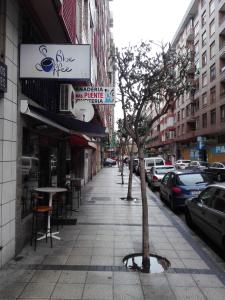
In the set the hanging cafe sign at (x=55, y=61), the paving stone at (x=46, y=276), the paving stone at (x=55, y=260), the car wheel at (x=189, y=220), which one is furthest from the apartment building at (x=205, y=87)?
the paving stone at (x=46, y=276)

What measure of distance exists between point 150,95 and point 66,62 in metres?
1.73

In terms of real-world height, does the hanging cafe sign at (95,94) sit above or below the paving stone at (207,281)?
above

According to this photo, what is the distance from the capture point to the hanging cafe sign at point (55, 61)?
6.69 m

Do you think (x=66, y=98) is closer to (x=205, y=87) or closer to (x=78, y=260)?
(x=78, y=260)

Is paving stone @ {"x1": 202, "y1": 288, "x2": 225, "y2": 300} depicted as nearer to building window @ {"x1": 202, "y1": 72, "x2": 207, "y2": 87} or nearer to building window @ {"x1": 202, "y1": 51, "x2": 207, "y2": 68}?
building window @ {"x1": 202, "y1": 72, "x2": 207, "y2": 87}

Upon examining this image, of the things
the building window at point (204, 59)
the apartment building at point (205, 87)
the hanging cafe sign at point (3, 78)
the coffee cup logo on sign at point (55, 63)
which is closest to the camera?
the hanging cafe sign at point (3, 78)

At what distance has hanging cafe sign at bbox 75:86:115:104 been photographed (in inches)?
385

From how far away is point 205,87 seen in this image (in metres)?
46.3

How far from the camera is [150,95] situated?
7141 mm

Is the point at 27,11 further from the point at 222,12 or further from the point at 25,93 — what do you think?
the point at 222,12

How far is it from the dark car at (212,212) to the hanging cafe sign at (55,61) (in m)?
3.56

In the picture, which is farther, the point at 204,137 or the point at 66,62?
the point at 204,137

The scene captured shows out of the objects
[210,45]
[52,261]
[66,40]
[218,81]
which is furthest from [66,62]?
[210,45]

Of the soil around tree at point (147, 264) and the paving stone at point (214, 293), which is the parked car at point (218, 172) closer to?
the soil around tree at point (147, 264)
